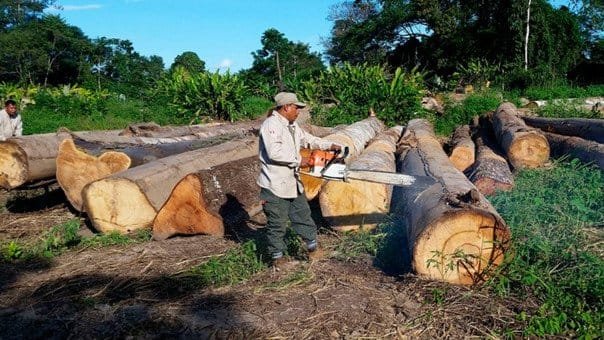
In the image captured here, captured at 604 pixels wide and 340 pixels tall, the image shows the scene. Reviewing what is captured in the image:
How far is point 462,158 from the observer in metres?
8.08

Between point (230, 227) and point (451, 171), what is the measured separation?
244cm

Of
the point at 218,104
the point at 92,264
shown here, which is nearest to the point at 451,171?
the point at 92,264

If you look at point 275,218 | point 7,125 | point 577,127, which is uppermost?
point 7,125

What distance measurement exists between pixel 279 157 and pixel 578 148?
479 centimetres

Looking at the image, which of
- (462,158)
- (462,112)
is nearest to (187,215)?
(462,158)

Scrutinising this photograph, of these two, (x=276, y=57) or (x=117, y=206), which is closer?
(x=117, y=206)

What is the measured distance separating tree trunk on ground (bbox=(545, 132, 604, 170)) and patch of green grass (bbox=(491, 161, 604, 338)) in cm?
120

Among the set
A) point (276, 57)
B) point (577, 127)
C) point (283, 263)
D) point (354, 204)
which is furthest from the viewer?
point (276, 57)

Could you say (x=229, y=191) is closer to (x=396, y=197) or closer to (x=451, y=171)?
(x=396, y=197)

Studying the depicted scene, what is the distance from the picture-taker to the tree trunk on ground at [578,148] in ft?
20.9

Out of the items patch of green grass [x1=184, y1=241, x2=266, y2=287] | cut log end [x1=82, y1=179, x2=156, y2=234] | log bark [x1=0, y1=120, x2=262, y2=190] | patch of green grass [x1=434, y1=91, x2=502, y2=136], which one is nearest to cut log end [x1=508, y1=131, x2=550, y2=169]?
patch of green grass [x1=184, y1=241, x2=266, y2=287]

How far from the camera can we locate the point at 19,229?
640 centimetres

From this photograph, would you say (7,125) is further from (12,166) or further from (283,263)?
(283,263)

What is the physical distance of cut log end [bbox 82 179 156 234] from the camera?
18.1 feet
